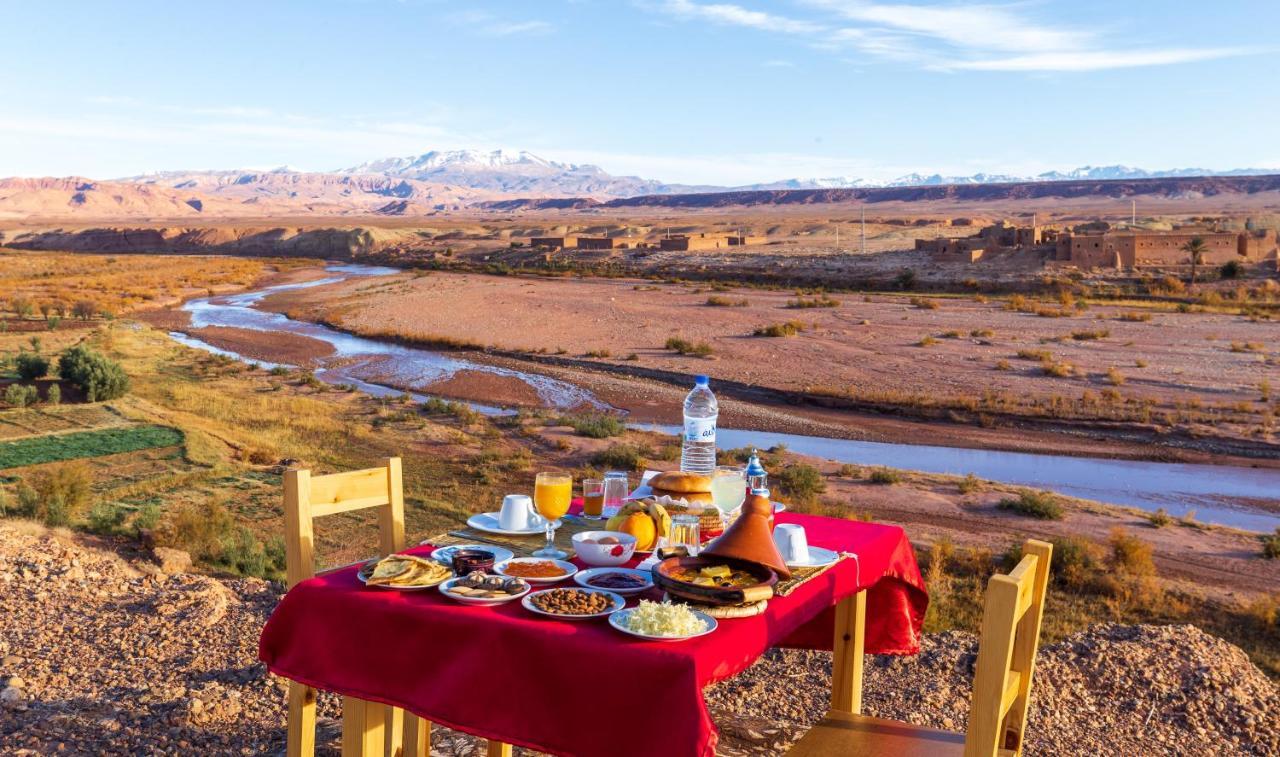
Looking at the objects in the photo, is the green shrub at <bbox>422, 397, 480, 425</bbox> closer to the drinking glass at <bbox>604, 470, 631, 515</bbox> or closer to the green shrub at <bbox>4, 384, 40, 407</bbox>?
the green shrub at <bbox>4, 384, 40, 407</bbox>

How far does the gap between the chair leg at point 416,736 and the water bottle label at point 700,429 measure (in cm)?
140

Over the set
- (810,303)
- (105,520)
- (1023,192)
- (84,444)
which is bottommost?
(84,444)

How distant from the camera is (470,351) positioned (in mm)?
29906

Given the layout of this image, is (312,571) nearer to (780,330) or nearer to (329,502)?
(329,502)

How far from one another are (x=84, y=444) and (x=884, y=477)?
10.8 m

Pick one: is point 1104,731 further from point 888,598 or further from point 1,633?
point 1,633

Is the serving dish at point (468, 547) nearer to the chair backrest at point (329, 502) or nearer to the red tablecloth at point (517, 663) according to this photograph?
the red tablecloth at point (517, 663)

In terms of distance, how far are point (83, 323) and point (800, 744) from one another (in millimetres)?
32731

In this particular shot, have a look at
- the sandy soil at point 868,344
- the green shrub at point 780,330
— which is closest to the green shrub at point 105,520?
the sandy soil at point 868,344

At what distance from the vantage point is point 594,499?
150 inches

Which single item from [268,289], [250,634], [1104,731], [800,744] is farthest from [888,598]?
[268,289]

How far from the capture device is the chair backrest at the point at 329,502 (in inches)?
132

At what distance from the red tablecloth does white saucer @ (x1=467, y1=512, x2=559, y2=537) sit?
0.55 m

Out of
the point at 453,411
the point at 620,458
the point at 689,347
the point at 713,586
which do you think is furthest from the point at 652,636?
the point at 689,347
